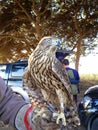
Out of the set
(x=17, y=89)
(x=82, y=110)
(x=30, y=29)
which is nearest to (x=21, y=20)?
(x=30, y=29)

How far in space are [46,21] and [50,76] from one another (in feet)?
46.8

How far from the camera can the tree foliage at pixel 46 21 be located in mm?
19203

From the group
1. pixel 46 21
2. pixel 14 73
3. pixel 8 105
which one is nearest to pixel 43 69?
pixel 8 105

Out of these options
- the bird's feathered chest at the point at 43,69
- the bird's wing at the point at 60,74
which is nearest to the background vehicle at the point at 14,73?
the bird's wing at the point at 60,74

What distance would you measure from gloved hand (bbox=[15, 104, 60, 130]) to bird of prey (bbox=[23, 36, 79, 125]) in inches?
120

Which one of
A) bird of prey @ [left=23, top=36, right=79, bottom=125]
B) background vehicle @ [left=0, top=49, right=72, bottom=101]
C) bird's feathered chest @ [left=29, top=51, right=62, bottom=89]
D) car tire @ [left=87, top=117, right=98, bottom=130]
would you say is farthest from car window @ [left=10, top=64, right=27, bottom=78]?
bird's feathered chest @ [left=29, top=51, right=62, bottom=89]

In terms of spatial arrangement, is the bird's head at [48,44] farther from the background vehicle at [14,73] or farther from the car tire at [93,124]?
the background vehicle at [14,73]

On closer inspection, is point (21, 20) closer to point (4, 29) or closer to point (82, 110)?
point (4, 29)

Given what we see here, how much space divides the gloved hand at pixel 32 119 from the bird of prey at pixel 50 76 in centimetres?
305

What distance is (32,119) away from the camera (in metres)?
1.87

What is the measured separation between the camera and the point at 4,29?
2017 centimetres

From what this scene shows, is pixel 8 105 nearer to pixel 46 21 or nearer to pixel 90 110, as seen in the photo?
pixel 90 110

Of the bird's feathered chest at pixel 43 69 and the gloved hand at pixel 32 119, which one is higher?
the bird's feathered chest at pixel 43 69

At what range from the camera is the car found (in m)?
8.27
